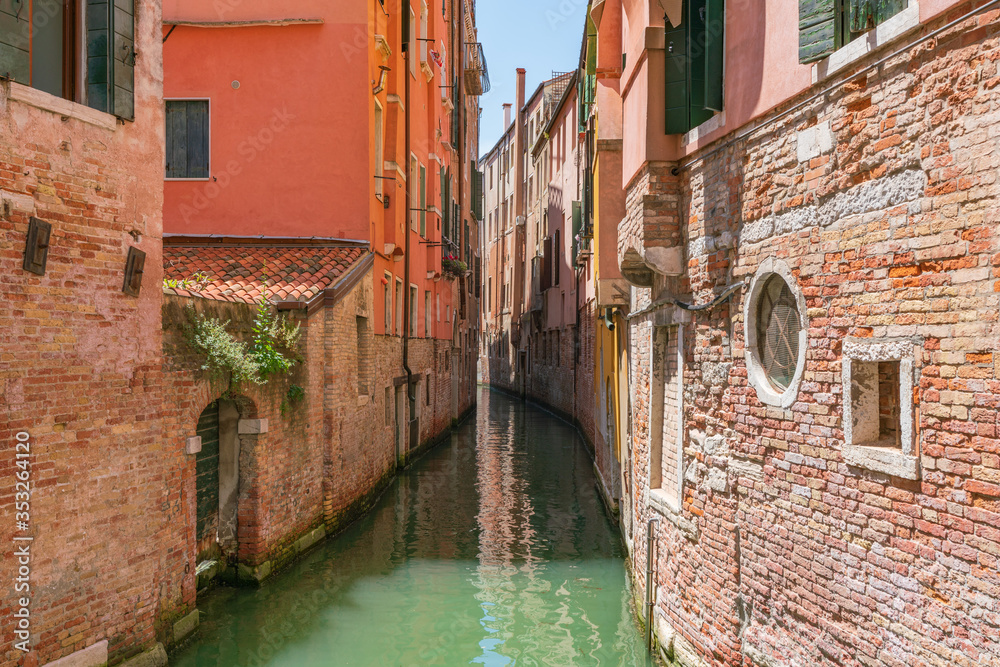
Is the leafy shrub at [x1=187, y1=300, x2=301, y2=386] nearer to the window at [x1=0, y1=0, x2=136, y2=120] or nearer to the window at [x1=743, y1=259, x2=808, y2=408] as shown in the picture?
the window at [x1=0, y1=0, x2=136, y2=120]

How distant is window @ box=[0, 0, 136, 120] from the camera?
18.2 feet

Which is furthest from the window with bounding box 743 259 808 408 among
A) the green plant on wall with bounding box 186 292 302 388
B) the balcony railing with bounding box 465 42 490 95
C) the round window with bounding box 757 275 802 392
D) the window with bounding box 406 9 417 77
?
the balcony railing with bounding box 465 42 490 95

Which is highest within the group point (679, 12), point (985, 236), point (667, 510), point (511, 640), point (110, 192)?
point (679, 12)

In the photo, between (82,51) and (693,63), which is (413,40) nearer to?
(82,51)

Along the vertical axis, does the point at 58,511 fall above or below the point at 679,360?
below

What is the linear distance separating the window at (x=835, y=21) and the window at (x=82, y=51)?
467cm

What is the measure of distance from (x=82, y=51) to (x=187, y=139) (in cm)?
730

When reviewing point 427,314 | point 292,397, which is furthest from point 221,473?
point 427,314

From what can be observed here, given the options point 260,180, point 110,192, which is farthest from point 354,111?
point 110,192

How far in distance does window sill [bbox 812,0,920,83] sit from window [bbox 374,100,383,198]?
32.0ft

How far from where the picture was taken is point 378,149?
45.6 ft

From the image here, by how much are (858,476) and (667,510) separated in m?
2.67

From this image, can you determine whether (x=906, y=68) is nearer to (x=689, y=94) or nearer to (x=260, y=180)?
(x=689, y=94)

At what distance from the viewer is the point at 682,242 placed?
651 centimetres
